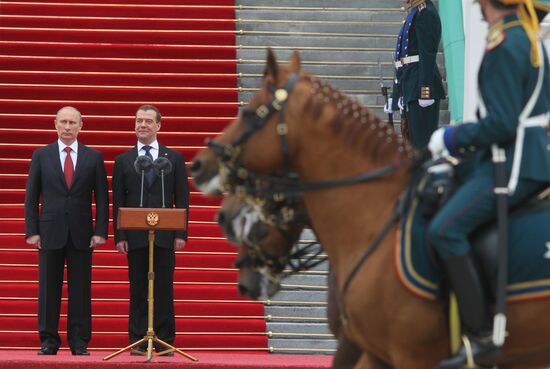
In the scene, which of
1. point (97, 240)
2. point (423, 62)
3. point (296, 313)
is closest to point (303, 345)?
point (296, 313)

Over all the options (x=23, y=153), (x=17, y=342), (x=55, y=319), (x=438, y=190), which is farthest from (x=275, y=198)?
(x=23, y=153)

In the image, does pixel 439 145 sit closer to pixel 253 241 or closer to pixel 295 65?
pixel 295 65

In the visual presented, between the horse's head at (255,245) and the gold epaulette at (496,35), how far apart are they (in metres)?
1.25

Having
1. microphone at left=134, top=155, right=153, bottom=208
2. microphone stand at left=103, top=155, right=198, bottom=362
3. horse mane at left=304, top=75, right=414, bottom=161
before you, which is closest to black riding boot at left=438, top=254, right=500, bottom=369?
horse mane at left=304, top=75, right=414, bottom=161

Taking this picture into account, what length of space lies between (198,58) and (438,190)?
9.14 metres

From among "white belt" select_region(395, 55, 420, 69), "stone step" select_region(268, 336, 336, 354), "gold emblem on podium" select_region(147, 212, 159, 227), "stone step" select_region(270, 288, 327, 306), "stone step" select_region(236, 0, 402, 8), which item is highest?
"stone step" select_region(236, 0, 402, 8)

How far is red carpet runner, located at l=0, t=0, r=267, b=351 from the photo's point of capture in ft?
34.1

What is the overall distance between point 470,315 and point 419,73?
4.91m

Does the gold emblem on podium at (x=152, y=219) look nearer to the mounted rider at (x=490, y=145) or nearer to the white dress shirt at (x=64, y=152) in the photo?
the white dress shirt at (x=64, y=152)

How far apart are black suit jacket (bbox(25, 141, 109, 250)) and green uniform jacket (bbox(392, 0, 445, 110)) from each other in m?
2.45

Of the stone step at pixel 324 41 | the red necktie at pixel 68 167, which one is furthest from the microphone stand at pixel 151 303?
the stone step at pixel 324 41

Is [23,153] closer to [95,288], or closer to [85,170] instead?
[95,288]

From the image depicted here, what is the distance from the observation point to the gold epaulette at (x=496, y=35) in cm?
516

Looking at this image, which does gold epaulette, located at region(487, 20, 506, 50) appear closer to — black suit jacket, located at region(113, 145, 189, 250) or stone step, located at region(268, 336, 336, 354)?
black suit jacket, located at region(113, 145, 189, 250)
